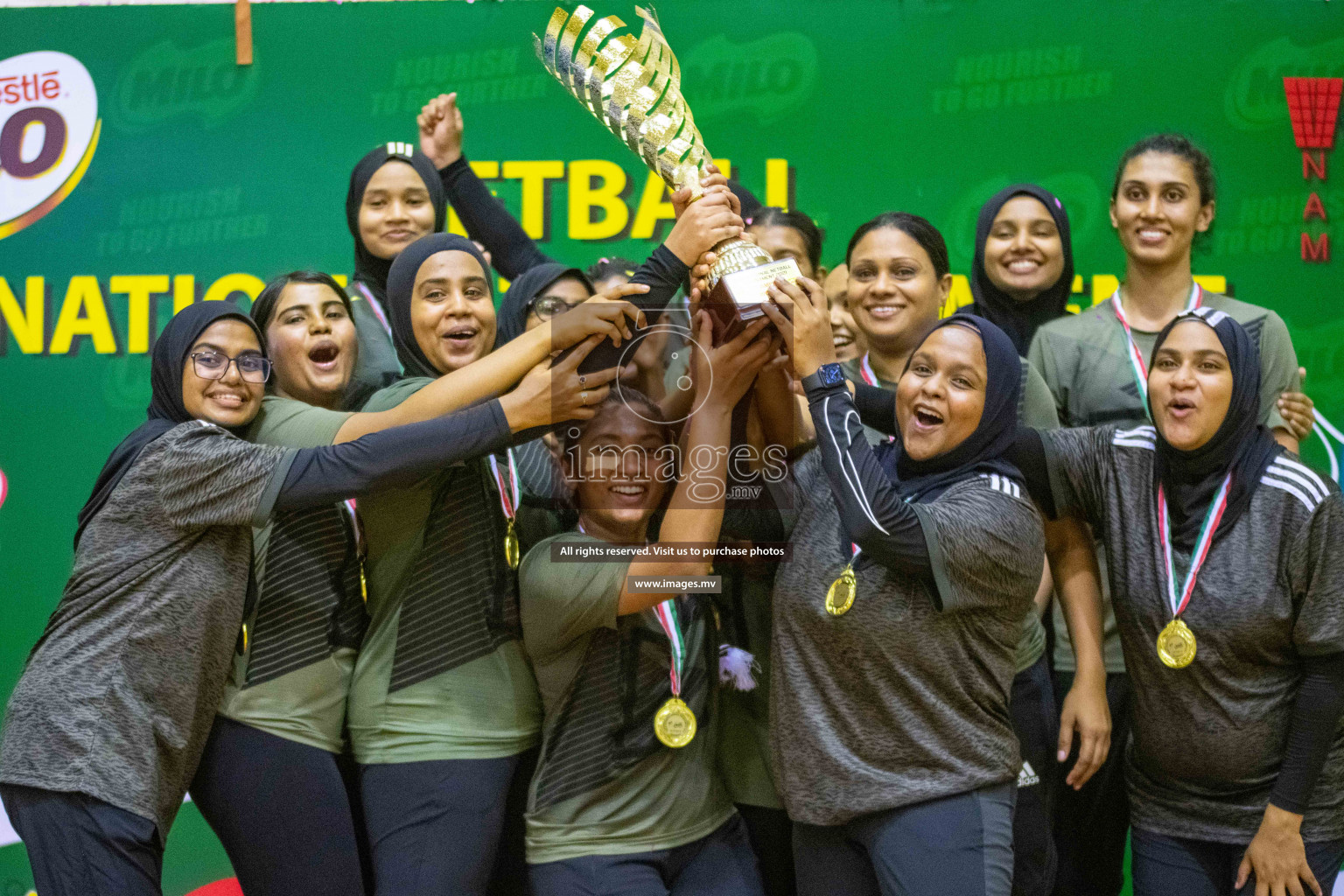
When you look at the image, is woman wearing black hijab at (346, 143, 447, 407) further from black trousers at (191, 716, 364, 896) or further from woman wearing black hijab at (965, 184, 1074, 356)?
woman wearing black hijab at (965, 184, 1074, 356)

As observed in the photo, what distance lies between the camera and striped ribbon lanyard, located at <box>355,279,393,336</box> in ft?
9.04

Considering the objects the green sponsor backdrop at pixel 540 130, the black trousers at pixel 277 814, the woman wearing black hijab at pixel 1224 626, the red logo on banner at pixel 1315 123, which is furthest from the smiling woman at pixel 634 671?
the red logo on banner at pixel 1315 123

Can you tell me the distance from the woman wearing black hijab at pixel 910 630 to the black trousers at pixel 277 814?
2.69 feet

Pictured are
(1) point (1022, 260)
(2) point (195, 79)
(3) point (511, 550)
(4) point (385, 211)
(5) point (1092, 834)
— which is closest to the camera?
(3) point (511, 550)

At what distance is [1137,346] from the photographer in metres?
2.57

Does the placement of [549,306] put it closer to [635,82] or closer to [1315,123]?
[635,82]

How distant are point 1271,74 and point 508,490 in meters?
2.81

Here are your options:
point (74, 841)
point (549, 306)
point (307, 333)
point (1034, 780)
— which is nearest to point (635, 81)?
point (549, 306)

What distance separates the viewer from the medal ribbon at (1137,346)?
249cm

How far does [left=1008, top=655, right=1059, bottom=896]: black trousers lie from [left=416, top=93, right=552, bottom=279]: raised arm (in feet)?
5.48

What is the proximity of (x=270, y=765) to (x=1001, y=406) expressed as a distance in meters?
1.47

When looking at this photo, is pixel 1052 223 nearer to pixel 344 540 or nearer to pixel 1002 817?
pixel 1002 817

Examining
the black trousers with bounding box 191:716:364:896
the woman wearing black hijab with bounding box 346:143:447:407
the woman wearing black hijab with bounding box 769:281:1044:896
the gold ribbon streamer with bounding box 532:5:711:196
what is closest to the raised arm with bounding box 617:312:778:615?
the woman wearing black hijab with bounding box 769:281:1044:896

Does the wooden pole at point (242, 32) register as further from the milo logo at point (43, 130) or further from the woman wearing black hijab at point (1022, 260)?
the woman wearing black hijab at point (1022, 260)
